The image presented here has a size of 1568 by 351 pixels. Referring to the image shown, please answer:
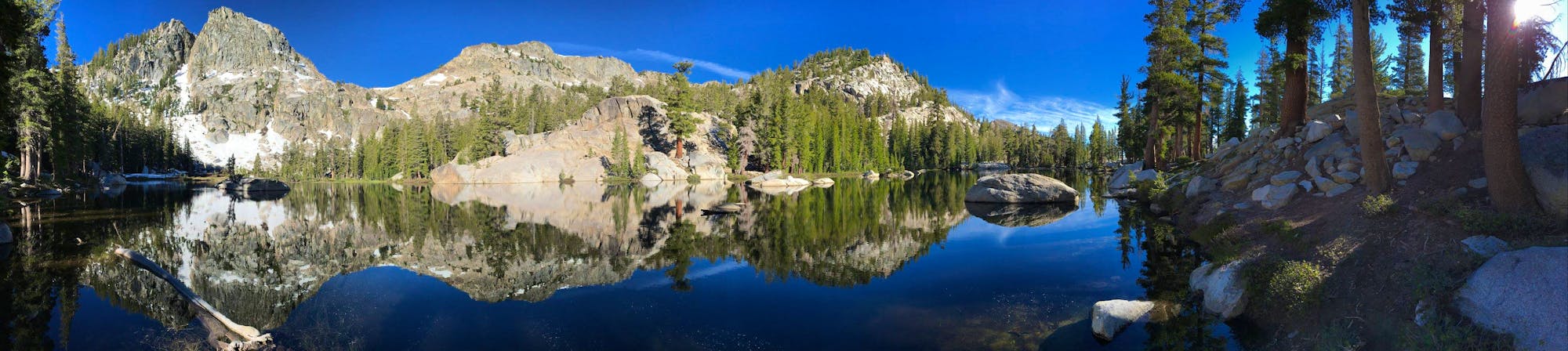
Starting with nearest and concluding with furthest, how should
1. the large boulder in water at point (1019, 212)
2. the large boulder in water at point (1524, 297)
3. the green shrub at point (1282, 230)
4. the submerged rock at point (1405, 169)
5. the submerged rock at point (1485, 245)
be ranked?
1. the large boulder in water at point (1524, 297)
2. the submerged rock at point (1485, 245)
3. the green shrub at point (1282, 230)
4. the submerged rock at point (1405, 169)
5. the large boulder in water at point (1019, 212)

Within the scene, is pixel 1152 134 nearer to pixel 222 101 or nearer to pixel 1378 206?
pixel 1378 206

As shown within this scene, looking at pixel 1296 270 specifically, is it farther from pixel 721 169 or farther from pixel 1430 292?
pixel 721 169

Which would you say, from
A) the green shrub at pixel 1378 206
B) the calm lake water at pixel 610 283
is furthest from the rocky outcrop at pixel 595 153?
the green shrub at pixel 1378 206

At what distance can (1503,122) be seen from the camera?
7977mm

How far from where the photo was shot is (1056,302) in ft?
30.6

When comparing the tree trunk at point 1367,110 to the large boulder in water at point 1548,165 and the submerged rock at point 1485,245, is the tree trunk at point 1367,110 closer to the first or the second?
the large boulder in water at point 1548,165

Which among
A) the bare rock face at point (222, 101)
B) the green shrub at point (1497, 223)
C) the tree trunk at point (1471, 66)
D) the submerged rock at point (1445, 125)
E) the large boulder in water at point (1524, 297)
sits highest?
the bare rock face at point (222, 101)

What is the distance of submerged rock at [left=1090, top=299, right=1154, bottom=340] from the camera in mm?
7406

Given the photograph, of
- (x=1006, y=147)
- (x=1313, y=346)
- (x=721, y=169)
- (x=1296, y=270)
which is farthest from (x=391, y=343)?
(x=1006, y=147)

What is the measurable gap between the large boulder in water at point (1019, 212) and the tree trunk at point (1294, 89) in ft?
24.2

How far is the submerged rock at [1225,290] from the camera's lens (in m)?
7.82

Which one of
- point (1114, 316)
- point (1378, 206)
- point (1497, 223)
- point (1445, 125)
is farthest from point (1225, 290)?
point (1445, 125)

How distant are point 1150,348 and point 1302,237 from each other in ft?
16.9

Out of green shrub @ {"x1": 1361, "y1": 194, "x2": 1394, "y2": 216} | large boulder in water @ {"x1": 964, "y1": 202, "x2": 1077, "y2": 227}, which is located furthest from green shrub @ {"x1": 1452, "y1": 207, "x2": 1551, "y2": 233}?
large boulder in water @ {"x1": 964, "y1": 202, "x2": 1077, "y2": 227}
